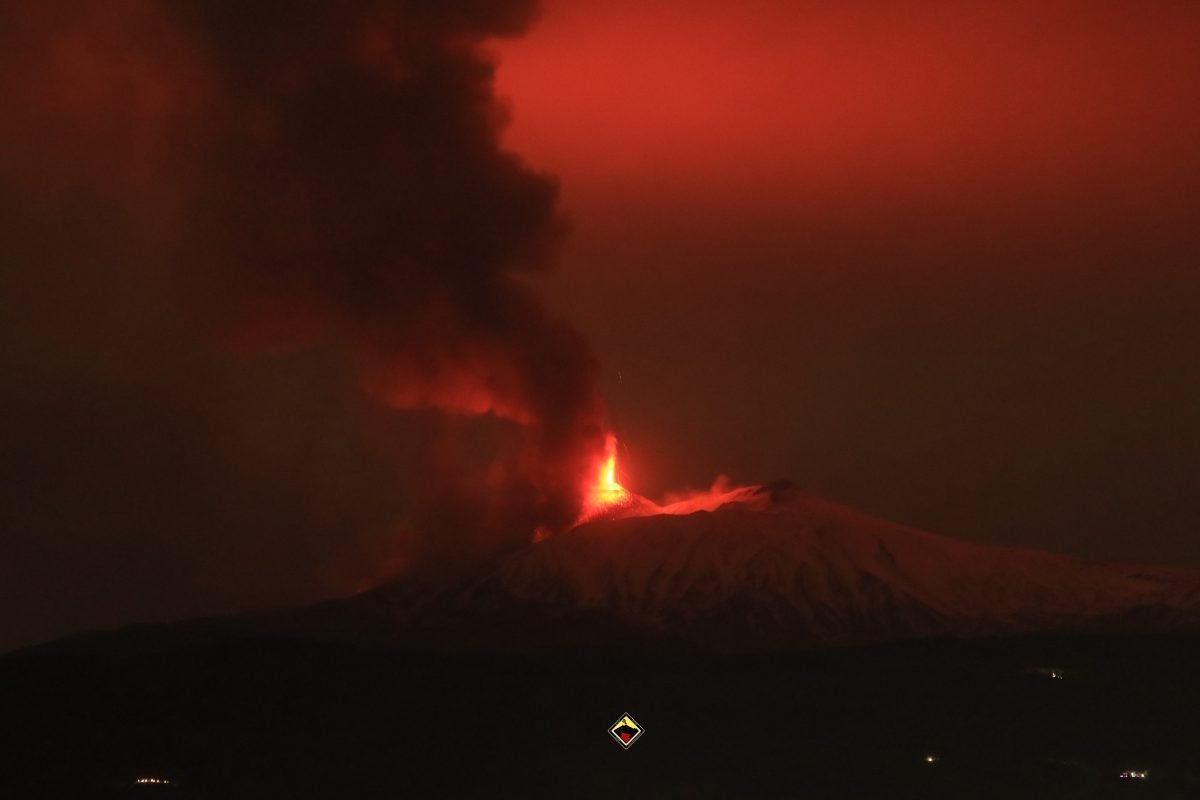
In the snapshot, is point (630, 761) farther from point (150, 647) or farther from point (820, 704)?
point (150, 647)

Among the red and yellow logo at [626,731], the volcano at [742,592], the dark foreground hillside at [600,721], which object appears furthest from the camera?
the volcano at [742,592]

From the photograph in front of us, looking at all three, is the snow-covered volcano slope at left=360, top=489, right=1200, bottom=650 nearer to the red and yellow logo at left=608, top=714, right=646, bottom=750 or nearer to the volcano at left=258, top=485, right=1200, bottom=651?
the volcano at left=258, top=485, right=1200, bottom=651

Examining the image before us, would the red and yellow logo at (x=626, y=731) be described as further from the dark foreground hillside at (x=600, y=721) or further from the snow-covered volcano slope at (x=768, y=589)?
the snow-covered volcano slope at (x=768, y=589)

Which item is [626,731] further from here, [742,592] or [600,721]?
[742,592]

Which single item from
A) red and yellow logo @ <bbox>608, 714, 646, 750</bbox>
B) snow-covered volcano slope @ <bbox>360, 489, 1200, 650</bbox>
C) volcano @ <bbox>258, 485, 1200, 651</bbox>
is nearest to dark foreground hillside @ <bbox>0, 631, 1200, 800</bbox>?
red and yellow logo @ <bbox>608, 714, 646, 750</bbox>

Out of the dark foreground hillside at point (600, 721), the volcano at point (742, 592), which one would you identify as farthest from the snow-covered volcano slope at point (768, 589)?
the dark foreground hillside at point (600, 721)

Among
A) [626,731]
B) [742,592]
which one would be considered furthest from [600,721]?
[742,592]
